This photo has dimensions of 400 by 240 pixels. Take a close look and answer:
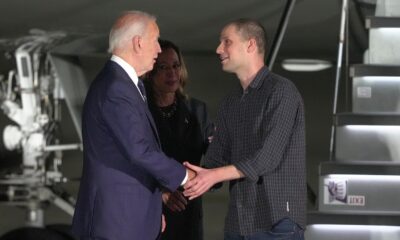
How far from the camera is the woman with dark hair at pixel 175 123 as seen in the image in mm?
3205

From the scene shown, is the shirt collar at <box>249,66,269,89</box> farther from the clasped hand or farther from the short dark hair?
the clasped hand

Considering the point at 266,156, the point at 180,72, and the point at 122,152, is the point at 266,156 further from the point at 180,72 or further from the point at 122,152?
the point at 180,72

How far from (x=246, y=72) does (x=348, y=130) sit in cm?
109

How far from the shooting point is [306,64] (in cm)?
437

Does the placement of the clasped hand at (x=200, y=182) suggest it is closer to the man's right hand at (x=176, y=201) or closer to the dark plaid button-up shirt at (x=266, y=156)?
the dark plaid button-up shirt at (x=266, y=156)

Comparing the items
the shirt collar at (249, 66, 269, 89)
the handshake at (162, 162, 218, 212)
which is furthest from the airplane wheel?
the shirt collar at (249, 66, 269, 89)

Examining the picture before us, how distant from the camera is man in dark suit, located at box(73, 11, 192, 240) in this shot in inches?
Result: 94.1

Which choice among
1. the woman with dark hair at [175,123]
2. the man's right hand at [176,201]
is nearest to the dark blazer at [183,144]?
the woman with dark hair at [175,123]

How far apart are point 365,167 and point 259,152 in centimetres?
111

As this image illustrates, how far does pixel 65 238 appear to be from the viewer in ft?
14.5

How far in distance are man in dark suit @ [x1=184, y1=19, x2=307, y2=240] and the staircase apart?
3.07 ft

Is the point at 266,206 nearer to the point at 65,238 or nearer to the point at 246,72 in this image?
the point at 246,72

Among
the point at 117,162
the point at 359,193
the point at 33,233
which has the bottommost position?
the point at 33,233

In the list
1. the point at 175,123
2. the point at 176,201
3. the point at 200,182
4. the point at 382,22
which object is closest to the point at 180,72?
the point at 175,123
